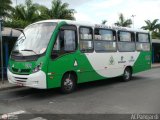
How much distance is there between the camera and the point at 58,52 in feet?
34.0

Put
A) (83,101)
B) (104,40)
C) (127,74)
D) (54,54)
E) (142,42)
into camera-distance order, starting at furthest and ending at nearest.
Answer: (142,42)
(127,74)
(104,40)
(54,54)
(83,101)

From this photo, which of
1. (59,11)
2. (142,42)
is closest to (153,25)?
(59,11)

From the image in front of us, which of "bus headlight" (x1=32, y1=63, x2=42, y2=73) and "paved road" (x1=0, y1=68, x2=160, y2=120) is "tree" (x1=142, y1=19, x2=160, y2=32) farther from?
"bus headlight" (x1=32, y1=63, x2=42, y2=73)

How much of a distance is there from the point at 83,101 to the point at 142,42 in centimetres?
775

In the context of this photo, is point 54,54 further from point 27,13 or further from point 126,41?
point 27,13

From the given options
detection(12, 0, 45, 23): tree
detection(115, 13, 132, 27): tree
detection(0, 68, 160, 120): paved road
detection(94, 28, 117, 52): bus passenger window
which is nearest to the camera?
detection(0, 68, 160, 120): paved road

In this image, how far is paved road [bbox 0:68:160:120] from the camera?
8250 mm

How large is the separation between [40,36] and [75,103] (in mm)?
2835

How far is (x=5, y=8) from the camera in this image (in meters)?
26.8

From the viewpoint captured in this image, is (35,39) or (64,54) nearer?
(35,39)

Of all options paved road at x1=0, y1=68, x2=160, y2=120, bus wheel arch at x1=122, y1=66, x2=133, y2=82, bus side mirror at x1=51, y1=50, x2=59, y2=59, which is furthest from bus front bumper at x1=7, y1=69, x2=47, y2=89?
bus wheel arch at x1=122, y1=66, x2=133, y2=82

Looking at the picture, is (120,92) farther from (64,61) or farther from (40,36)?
(40,36)

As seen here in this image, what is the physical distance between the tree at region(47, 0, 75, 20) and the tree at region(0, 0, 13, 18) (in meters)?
6.14

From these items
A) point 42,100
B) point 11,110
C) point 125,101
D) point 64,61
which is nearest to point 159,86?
point 125,101
